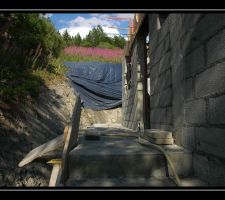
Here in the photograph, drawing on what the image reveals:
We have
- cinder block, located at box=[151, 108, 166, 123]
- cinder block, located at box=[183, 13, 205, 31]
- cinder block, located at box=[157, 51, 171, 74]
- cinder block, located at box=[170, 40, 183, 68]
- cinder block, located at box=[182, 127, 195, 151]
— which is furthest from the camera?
cinder block, located at box=[151, 108, 166, 123]

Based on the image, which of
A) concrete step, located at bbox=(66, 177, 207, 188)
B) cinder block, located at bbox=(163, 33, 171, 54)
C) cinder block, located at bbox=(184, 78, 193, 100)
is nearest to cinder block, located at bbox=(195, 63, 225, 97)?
cinder block, located at bbox=(184, 78, 193, 100)

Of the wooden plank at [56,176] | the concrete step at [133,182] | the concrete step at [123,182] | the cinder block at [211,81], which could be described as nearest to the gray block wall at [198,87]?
the cinder block at [211,81]

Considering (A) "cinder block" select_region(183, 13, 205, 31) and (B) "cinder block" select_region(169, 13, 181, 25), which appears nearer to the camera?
(A) "cinder block" select_region(183, 13, 205, 31)

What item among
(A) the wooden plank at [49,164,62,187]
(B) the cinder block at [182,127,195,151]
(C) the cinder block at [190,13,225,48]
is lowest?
(A) the wooden plank at [49,164,62,187]

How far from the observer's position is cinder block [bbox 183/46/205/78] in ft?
8.58

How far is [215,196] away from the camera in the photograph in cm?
174

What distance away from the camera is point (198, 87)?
2.70m

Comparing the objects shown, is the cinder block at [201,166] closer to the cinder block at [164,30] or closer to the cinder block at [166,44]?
the cinder block at [166,44]

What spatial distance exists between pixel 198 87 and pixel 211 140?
1.96ft

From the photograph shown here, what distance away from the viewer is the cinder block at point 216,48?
2166 mm

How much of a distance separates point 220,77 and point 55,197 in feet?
5.26

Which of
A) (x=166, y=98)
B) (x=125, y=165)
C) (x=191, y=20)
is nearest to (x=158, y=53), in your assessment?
(x=166, y=98)

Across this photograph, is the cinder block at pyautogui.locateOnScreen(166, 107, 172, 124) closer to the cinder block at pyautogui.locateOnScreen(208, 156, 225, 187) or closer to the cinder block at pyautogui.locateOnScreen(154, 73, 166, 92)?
the cinder block at pyautogui.locateOnScreen(154, 73, 166, 92)

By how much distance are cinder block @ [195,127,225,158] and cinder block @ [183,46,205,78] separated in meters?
0.62
